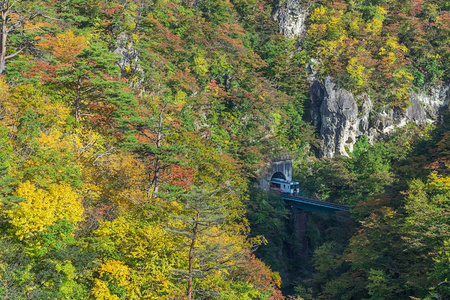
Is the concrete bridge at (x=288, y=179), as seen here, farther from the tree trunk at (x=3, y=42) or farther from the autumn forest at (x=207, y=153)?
the tree trunk at (x=3, y=42)

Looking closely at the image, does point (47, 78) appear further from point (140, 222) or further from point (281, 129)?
point (281, 129)

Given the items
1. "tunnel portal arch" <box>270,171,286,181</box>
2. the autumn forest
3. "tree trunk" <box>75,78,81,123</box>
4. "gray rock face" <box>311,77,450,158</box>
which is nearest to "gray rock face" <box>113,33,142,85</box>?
the autumn forest

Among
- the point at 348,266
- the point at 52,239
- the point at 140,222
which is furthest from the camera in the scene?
the point at 348,266

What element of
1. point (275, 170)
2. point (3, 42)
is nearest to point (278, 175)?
point (275, 170)

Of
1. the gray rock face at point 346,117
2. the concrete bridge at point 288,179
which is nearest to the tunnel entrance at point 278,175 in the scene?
the concrete bridge at point 288,179

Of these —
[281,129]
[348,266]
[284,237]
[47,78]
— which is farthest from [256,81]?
[47,78]

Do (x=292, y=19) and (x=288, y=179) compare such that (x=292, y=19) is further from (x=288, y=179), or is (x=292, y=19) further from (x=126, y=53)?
(x=126, y=53)
